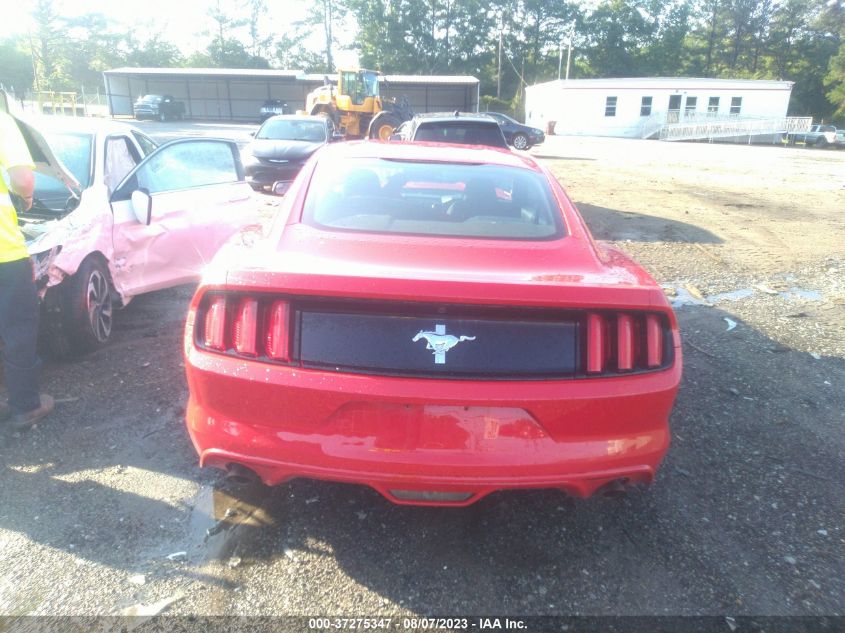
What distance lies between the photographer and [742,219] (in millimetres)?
10539

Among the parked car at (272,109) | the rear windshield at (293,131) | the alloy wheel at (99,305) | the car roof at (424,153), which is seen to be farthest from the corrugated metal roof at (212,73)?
the car roof at (424,153)

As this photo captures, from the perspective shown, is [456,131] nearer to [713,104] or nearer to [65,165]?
[65,165]

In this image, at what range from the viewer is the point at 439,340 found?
2.17 meters

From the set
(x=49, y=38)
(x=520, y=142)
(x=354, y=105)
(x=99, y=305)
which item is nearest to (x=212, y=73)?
(x=49, y=38)

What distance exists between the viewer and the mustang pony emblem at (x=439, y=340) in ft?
7.10

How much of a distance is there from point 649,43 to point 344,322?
72.7 m

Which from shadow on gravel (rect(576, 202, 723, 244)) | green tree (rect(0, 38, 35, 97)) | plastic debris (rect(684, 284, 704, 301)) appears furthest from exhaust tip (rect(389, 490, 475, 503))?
green tree (rect(0, 38, 35, 97))

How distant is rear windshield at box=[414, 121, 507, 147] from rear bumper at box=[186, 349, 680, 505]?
792 cm

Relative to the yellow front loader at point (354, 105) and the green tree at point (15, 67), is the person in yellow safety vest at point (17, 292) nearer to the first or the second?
the yellow front loader at point (354, 105)

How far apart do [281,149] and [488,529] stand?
11447 mm

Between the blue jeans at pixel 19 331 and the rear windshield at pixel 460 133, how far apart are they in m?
7.05

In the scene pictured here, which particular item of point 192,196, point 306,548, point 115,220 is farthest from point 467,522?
point 192,196

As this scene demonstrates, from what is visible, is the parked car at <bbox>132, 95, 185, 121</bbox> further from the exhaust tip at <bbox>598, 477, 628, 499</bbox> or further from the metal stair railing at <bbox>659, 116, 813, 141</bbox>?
the exhaust tip at <bbox>598, 477, 628, 499</bbox>

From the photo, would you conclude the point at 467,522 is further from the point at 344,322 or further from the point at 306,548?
the point at 344,322
